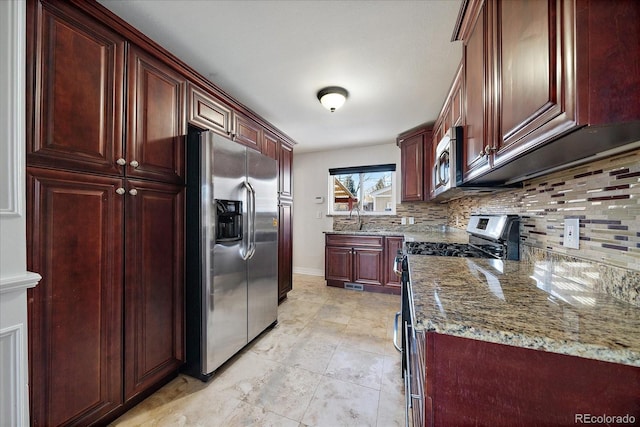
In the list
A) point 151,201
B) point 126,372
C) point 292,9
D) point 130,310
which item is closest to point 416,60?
point 292,9

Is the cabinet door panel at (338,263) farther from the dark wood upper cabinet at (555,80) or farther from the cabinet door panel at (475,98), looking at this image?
the dark wood upper cabinet at (555,80)

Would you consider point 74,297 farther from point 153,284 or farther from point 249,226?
point 249,226

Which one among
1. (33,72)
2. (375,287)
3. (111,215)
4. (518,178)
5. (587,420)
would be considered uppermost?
(33,72)

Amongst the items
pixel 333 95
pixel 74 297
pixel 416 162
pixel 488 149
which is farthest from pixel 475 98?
pixel 74 297

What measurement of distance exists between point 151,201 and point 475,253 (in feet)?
6.91

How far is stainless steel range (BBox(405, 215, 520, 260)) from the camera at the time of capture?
1390mm

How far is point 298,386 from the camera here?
161cm

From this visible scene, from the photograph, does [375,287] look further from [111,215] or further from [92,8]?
[92,8]

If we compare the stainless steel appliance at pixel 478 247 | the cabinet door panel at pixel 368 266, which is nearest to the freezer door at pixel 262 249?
the stainless steel appliance at pixel 478 247

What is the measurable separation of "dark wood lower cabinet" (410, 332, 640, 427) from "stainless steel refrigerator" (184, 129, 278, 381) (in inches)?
59.8

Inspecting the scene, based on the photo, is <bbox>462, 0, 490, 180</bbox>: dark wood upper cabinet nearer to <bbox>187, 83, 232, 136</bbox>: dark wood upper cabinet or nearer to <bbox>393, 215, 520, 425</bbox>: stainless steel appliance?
<bbox>393, 215, 520, 425</bbox>: stainless steel appliance

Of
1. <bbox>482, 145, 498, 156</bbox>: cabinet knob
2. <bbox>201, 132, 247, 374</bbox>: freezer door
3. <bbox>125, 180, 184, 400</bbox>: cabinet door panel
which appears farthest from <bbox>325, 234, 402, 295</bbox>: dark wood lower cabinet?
<bbox>482, 145, 498, 156</bbox>: cabinet knob

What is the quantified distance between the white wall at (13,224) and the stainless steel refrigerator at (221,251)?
788 mm

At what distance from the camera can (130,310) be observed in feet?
4.55
